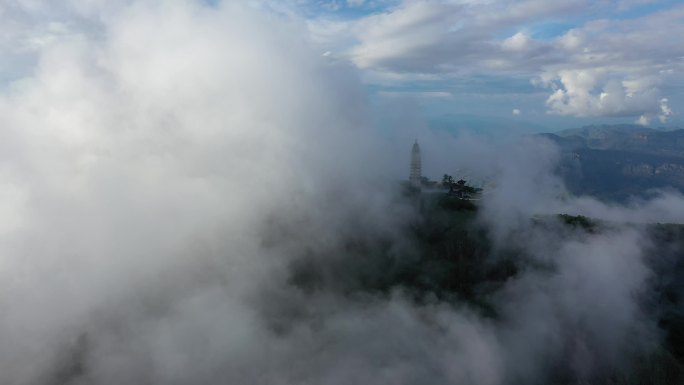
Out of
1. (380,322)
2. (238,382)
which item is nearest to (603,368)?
(380,322)

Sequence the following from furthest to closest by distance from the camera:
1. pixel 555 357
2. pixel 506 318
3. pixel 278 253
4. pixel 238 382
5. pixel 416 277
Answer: pixel 278 253 → pixel 416 277 → pixel 506 318 → pixel 555 357 → pixel 238 382

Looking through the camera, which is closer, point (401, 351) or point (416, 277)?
point (401, 351)

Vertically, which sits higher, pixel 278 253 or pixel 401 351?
pixel 278 253

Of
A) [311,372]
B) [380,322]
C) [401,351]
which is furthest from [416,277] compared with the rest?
[311,372]

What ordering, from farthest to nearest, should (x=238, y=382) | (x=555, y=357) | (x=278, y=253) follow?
(x=278, y=253) → (x=555, y=357) → (x=238, y=382)

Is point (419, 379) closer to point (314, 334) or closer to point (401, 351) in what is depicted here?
point (401, 351)

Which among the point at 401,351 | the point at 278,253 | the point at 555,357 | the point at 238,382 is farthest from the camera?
the point at 278,253

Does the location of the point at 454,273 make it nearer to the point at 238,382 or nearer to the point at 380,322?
the point at 380,322

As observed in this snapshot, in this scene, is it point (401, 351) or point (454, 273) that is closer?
point (401, 351)

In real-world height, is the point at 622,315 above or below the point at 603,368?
above

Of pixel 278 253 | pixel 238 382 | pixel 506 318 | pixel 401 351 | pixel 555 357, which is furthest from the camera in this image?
pixel 278 253
